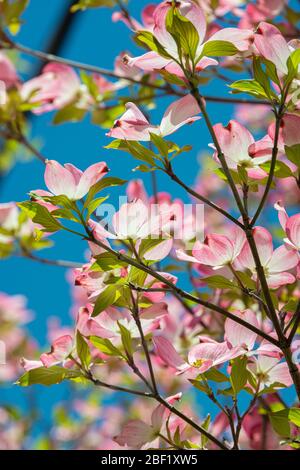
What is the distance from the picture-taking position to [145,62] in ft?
1.82

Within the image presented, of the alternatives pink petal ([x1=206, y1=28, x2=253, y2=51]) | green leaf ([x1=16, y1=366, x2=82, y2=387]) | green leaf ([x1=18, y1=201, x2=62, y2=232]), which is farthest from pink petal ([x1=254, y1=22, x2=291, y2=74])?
green leaf ([x1=16, y1=366, x2=82, y2=387])

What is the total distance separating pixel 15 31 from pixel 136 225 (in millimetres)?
609

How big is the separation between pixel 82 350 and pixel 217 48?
293 mm

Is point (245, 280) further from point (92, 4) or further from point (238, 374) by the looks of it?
point (92, 4)

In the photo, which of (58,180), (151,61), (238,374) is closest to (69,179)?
(58,180)

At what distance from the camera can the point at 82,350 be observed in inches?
24.3

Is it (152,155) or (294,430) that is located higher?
(152,155)

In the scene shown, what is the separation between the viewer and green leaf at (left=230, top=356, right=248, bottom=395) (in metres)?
0.57

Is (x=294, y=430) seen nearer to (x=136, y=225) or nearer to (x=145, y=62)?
(x=136, y=225)

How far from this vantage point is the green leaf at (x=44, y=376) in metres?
0.60

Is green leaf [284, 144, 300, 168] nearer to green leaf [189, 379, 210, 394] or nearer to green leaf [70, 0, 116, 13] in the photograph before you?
green leaf [189, 379, 210, 394]

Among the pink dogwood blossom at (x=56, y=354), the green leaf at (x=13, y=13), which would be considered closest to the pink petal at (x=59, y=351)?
the pink dogwood blossom at (x=56, y=354)
